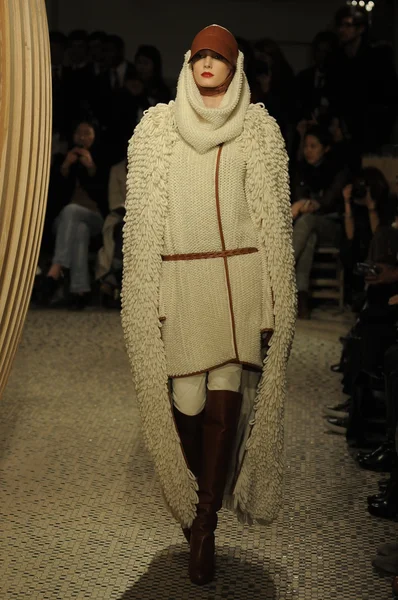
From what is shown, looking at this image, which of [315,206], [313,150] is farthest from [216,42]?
[313,150]

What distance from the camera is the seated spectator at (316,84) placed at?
23.9 feet

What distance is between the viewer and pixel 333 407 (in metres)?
4.31

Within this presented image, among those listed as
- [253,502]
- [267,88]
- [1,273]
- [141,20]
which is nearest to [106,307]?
[267,88]

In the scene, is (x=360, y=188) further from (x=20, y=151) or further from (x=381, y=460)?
(x=20, y=151)

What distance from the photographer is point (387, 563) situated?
2738mm

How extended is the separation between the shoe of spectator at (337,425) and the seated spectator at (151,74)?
13.3ft

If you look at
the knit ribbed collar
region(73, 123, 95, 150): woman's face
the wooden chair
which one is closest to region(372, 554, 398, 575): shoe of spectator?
the knit ribbed collar

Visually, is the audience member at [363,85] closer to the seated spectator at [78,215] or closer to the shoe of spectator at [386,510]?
the seated spectator at [78,215]

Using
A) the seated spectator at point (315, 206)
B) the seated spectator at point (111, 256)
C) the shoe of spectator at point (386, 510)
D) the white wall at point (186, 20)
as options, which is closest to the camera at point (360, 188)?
the seated spectator at point (315, 206)

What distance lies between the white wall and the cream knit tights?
600cm

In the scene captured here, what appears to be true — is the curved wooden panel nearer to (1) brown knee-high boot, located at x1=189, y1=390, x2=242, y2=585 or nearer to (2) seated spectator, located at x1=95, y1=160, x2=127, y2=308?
(1) brown knee-high boot, located at x1=189, y1=390, x2=242, y2=585

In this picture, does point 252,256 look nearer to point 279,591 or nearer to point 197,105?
point 197,105

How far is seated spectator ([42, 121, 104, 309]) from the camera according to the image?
6.82 metres

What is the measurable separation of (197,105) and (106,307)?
4.35 meters
